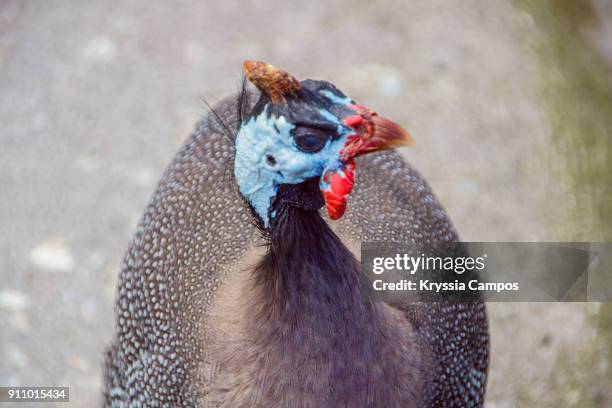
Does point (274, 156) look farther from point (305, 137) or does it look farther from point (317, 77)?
point (317, 77)

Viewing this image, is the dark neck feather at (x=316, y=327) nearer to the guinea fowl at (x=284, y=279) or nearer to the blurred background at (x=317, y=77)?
the guinea fowl at (x=284, y=279)

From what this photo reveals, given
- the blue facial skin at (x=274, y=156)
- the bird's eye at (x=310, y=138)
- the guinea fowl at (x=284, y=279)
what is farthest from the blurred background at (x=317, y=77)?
the bird's eye at (x=310, y=138)

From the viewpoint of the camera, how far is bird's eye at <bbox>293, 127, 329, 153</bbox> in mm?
1507

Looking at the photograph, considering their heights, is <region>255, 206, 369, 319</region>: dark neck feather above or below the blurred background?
below

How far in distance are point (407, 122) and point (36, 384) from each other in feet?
6.51

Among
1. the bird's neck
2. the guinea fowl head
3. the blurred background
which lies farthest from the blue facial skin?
the blurred background

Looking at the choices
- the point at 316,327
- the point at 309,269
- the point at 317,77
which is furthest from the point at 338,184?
the point at 317,77

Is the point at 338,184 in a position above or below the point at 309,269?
above

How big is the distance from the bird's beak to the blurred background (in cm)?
164

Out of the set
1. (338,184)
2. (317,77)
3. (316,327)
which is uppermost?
(317,77)

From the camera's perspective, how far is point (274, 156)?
155 centimetres

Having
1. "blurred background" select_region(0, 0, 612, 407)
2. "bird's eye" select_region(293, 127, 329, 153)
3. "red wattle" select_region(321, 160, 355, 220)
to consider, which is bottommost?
"red wattle" select_region(321, 160, 355, 220)

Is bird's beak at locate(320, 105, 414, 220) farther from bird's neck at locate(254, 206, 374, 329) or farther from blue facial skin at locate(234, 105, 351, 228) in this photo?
bird's neck at locate(254, 206, 374, 329)

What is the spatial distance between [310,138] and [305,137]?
0.4 inches
